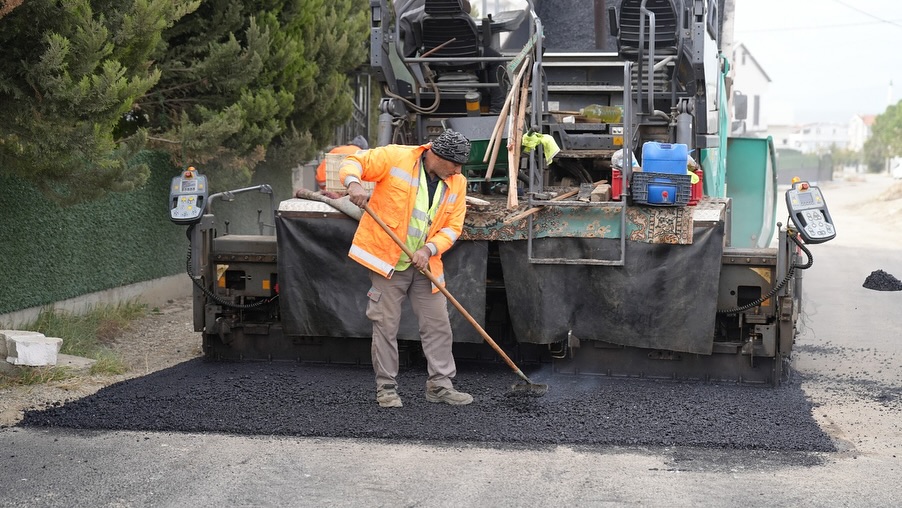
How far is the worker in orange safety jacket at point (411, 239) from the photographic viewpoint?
641 centimetres

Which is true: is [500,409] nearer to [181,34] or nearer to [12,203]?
[12,203]

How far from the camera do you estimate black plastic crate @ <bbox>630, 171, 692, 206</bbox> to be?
6.89m

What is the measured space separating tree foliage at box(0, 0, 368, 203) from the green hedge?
40 centimetres

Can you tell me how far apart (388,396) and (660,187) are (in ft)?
6.75

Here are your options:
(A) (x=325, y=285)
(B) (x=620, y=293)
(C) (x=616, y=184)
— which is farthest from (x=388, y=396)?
(C) (x=616, y=184)

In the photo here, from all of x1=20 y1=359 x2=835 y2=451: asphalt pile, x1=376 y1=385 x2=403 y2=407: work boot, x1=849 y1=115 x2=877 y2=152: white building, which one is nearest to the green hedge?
x1=20 y1=359 x2=835 y2=451: asphalt pile

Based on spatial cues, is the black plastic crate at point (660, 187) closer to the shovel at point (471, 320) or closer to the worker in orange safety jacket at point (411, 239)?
the worker in orange safety jacket at point (411, 239)

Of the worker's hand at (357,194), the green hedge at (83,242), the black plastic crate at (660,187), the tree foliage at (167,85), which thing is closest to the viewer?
the worker's hand at (357,194)

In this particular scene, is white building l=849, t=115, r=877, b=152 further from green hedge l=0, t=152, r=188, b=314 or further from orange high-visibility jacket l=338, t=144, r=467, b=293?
orange high-visibility jacket l=338, t=144, r=467, b=293

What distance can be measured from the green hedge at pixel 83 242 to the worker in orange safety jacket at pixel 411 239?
3080 mm

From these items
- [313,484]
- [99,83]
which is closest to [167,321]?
[99,83]

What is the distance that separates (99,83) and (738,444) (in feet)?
13.6

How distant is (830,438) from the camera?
→ 5852mm

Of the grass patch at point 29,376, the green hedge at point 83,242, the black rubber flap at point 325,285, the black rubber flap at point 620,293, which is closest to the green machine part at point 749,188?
the black rubber flap at point 620,293
